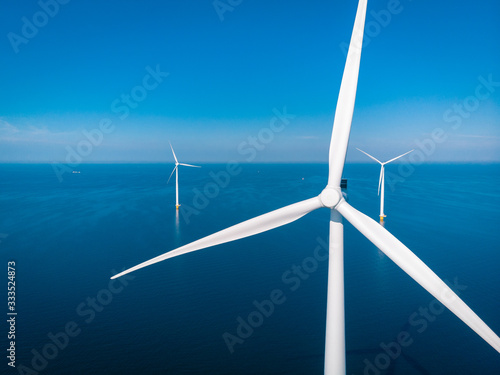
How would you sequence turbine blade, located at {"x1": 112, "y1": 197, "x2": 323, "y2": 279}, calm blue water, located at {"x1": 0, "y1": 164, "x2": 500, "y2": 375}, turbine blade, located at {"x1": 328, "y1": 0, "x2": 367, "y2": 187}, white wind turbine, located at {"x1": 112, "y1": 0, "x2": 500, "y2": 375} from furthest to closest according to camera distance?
calm blue water, located at {"x1": 0, "y1": 164, "x2": 500, "y2": 375}, turbine blade, located at {"x1": 112, "y1": 197, "x2": 323, "y2": 279}, turbine blade, located at {"x1": 328, "y1": 0, "x2": 367, "y2": 187}, white wind turbine, located at {"x1": 112, "y1": 0, "x2": 500, "y2": 375}

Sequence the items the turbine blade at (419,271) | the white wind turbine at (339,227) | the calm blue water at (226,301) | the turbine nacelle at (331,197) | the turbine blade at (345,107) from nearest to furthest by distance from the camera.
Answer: the turbine blade at (419,271) < the white wind turbine at (339,227) < the turbine nacelle at (331,197) < the turbine blade at (345,107) < the calm blue water at (226,301)

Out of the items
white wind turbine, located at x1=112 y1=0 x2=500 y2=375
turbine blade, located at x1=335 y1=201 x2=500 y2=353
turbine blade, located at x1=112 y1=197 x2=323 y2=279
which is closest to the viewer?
turbine blade, located at x1=335 y1=201 x2=500 y2=353

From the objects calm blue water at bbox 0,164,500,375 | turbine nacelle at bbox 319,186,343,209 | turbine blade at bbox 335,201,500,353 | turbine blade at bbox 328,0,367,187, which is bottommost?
calm blue water at bbox 0,164,500,375

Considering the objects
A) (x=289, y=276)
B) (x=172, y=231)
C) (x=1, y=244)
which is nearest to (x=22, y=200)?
Answer: (x=1, y=244)

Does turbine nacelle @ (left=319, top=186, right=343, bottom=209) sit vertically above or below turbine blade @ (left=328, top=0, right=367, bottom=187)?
below

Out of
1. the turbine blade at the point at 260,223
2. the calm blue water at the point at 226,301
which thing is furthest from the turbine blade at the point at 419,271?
the calm blue water at the point at 226,301

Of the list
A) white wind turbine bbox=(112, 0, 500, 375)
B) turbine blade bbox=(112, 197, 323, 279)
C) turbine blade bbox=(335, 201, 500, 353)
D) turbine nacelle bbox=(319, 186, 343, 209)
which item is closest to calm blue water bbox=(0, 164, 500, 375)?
white wind turbine bbox=(112, 0, 500, 375)

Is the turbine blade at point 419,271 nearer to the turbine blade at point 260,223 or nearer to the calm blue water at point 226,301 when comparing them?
the turbine blade at point 260,223

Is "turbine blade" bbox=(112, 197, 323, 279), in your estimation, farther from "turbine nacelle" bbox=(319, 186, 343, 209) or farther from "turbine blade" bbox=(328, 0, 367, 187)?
"turbine blade" bbox=(328, 0, 367, 187)
